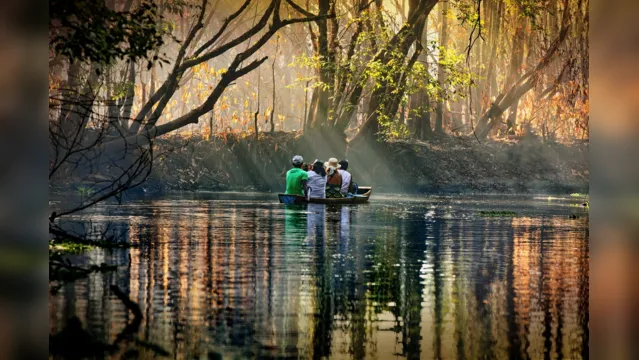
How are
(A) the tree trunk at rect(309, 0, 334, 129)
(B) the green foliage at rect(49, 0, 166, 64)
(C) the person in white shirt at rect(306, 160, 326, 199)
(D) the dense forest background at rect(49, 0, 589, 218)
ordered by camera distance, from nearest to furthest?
(B) the green foliage at rect(49, 0, 166, 64), (C) the person in white shirt at rect(306, 160, 326, 199), (D) the dense forest background at rect(49, 0, 589, 218), (A) the tree trunk at rect(309, 0, 334, 129)

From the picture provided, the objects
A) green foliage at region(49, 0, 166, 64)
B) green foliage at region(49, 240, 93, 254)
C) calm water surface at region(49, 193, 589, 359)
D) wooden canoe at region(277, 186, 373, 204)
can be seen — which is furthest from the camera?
wooden canoe at region(277, 186, 373, 204)

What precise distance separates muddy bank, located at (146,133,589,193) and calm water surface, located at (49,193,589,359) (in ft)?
80.1

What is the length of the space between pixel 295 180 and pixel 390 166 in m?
17.4

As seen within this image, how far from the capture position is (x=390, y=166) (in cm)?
5091

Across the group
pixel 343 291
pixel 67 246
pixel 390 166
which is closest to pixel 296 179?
pixel 67 246

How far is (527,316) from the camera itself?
35.6 feet

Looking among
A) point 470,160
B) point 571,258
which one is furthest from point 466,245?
point 470,160

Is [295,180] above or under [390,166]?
under

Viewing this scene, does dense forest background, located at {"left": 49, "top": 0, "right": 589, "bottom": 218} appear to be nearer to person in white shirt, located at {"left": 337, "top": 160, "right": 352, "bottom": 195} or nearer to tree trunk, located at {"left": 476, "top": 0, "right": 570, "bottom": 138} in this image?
tree trunk, located at {"left": 476, "top": 0, "right": 570, "bottom": 138}

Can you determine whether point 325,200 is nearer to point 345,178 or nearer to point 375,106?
point 345,178

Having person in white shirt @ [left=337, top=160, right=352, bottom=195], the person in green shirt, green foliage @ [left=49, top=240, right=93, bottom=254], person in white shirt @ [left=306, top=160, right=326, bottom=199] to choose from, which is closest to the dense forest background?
the person in green shirt

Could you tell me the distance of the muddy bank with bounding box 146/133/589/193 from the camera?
49.1 meters

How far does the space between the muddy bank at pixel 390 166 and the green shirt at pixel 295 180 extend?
11.9 metres
